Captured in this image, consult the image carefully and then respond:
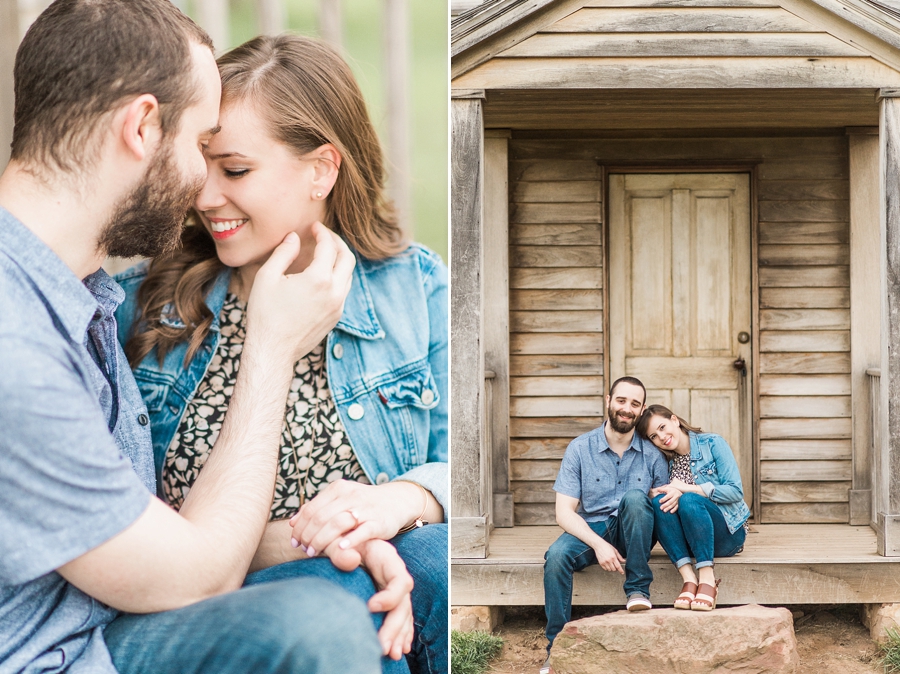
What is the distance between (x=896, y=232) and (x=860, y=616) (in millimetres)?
1657

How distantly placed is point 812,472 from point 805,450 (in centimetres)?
12

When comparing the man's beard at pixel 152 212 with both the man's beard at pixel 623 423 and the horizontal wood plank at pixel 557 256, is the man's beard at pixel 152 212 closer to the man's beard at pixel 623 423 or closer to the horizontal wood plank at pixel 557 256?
the man's beard at pixel 623 423

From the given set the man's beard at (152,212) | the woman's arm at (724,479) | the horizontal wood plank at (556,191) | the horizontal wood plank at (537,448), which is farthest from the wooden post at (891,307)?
the man's beard at (152,212)

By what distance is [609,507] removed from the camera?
132 inches

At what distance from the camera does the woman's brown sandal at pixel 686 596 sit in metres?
3.18

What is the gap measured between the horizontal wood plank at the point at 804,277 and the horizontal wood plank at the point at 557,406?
1.10 m

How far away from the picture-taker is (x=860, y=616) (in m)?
3.57

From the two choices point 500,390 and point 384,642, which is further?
point 500,390

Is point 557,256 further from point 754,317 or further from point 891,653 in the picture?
point 891,653

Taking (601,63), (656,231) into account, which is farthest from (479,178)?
(656,231)

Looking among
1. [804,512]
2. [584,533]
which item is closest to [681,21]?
[584,533]

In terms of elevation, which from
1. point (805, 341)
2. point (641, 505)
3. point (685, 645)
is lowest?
point (685, 645)

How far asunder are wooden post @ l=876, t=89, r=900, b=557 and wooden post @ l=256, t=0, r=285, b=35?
8.38 ft

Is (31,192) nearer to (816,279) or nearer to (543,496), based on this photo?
(543,496)
